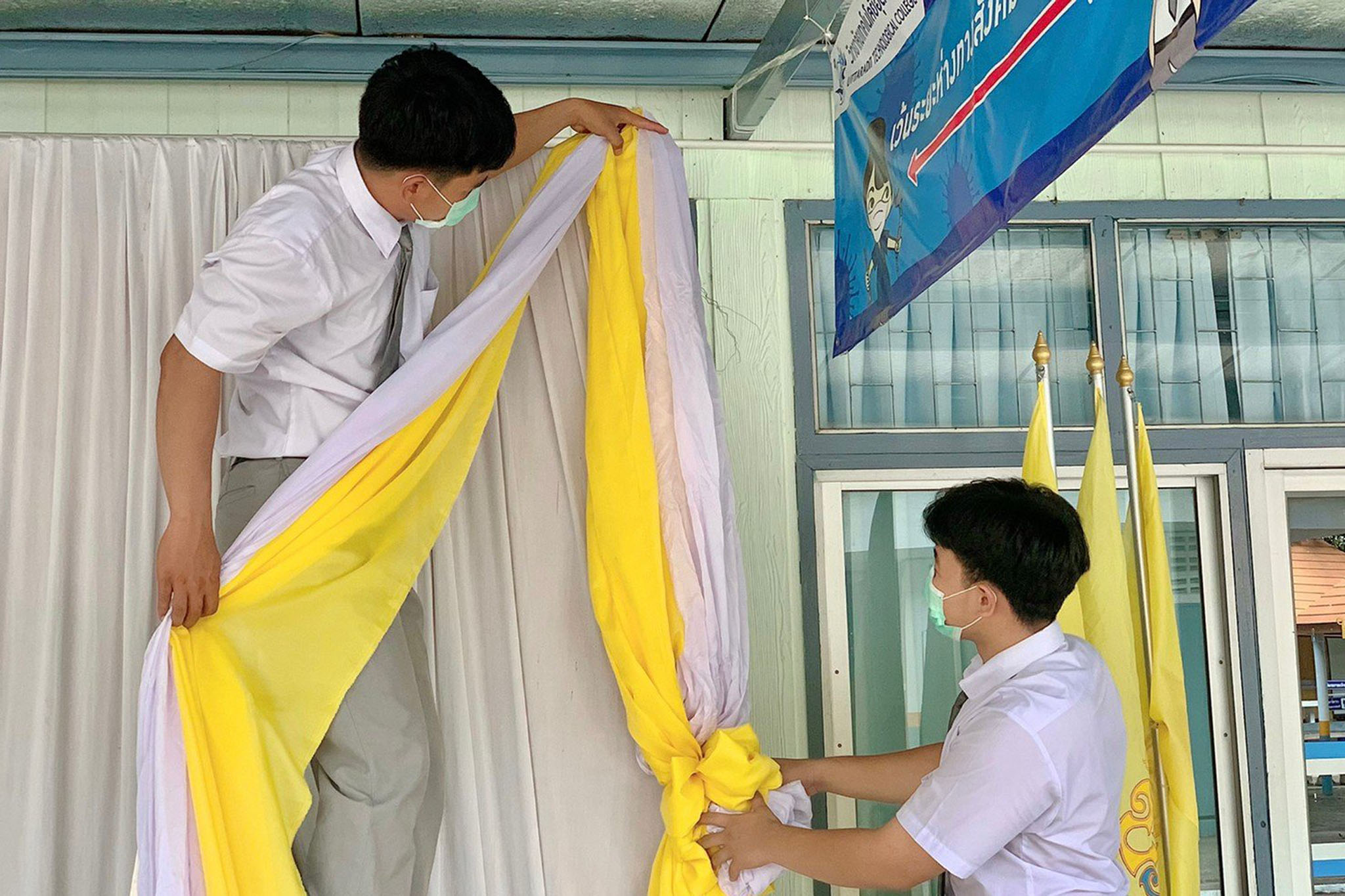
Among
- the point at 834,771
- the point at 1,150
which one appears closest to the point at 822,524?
the point at 834,771

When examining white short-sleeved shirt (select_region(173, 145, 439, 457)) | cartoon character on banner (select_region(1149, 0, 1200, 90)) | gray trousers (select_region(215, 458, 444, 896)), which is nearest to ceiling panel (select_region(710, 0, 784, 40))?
white short-sleeved shirt (select_region(173, 145, 439, 457))

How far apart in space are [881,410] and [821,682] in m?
0.70

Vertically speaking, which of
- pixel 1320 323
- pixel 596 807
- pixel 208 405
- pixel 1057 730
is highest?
pixel 1320 323

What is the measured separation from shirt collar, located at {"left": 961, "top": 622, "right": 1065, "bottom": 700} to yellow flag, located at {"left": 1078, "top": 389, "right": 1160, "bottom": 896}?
580 millimetres

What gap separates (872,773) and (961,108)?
121 cm

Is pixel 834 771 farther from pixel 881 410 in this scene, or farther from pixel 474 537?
pixel 881 410

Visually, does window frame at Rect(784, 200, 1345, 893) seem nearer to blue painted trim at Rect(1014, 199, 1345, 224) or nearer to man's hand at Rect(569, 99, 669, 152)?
blue painted trim at Rect(1014, 199, 1345, 224)

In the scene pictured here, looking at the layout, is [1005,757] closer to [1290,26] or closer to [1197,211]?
[1197,211]

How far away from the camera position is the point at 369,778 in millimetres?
1936

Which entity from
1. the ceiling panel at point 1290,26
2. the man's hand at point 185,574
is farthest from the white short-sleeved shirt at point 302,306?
the ceiling panel at point 1290,26

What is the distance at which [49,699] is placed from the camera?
2219 mm

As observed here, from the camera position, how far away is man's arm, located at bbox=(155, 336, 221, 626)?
1.83m

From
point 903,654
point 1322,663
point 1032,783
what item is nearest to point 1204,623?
point 1322,663

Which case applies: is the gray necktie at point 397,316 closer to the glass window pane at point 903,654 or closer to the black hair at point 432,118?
the black hair at point 432,118
